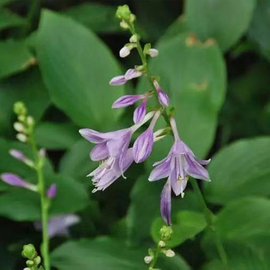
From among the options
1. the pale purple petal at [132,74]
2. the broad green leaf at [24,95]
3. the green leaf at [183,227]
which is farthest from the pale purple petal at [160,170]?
the broad green leaf at [24,95]

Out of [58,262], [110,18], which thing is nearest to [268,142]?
[58,262]

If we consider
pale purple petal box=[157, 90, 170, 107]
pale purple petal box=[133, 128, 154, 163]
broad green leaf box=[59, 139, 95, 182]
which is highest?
pale purple petal box=[157, 90, 170, 107]

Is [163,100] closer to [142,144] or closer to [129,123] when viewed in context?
[142,144]

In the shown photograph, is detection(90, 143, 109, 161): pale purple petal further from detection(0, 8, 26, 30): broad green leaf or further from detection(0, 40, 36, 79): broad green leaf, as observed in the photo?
detection(0, 8, 26, 30): broad green leaf

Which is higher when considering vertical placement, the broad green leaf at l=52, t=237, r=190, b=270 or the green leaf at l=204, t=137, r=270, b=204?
the green leaf at l=204, t=137, r=270, b=204

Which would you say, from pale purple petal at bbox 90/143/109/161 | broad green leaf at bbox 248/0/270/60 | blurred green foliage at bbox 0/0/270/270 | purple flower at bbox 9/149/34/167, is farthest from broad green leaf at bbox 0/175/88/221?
broad green leaf at bbox 248/0/270/60

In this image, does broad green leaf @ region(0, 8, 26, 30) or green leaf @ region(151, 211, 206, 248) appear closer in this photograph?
green leaf @ region(151, 211, 206, 248)
